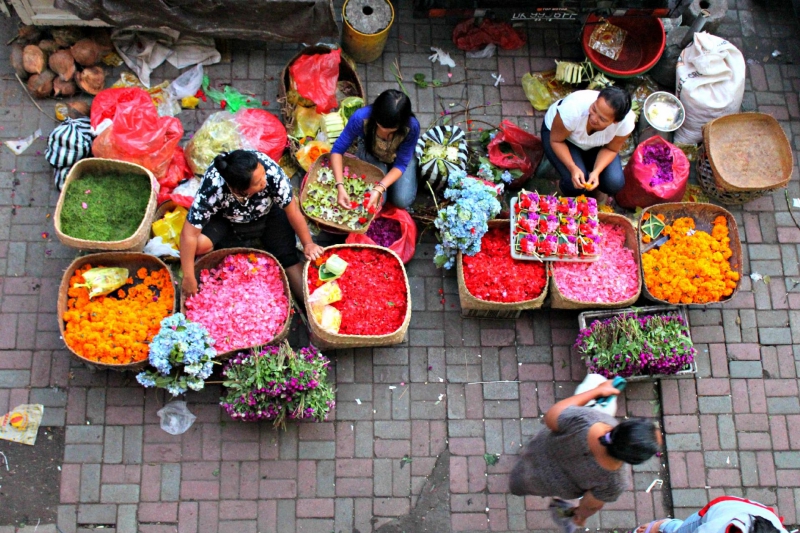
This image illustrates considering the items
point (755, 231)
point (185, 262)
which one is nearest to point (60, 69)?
point (185, 262)

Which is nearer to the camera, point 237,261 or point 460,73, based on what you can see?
point 237,261

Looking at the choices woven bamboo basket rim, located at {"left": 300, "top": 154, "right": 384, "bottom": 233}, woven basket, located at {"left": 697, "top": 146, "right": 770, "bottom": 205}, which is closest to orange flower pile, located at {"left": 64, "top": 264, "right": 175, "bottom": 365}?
woven bamboo basket rim, located at {"left": 300, "top": 154, "right": 384, "bottom": 233}

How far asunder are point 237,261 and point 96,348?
40.8 inches

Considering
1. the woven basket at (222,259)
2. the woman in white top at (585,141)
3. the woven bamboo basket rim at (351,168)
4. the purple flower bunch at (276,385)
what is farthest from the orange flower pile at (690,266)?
the woven basket at (222,259)

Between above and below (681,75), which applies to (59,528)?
below

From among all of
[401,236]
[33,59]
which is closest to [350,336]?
[401,236]

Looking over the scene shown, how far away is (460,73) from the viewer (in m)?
5.81

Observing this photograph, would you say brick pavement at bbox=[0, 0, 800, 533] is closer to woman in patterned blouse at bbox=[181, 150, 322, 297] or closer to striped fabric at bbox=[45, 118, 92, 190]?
striped fabric at bbox=[45, 118, 92, 190]

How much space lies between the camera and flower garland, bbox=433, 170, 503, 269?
481 centimetres

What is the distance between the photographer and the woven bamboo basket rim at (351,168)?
4996 mm

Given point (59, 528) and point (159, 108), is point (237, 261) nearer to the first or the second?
point (159, 108)

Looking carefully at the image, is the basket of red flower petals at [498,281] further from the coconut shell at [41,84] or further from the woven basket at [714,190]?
the coconut shell at [41,84]

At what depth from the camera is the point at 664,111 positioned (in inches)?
219

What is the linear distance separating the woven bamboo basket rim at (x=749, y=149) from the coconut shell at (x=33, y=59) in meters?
5.06
